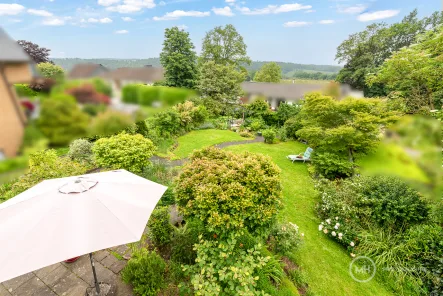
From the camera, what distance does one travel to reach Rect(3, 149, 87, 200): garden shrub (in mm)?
5395

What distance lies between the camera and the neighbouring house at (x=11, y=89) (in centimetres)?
259

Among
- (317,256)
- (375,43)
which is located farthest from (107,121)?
(375,43)

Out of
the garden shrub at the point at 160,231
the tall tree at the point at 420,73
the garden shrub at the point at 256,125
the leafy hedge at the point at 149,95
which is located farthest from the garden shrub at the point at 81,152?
the garden shrub at the point at 256,125

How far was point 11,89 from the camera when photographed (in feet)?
8.93

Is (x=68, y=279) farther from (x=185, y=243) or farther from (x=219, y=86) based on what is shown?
(x=219, y=86)

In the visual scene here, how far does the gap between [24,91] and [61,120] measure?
0.58 metres

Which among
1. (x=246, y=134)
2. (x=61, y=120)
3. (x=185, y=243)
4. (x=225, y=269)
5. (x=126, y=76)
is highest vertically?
(x=126, y=76)

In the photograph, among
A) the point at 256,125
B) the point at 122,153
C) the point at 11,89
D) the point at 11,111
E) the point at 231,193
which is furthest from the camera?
the point at 256,125

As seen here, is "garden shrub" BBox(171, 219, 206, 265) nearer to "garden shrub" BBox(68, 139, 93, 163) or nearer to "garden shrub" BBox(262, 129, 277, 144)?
"garden shrub" BBox(68, 139, 93, 163)

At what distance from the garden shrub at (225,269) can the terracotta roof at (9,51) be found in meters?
3.66

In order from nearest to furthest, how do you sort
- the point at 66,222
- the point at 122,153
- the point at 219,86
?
1. the point at 66,222
2. the point at 122,153
3. the point at 219,86

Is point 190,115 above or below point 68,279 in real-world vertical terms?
above

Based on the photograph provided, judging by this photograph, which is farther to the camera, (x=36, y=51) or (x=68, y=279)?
(x=68, y=279)

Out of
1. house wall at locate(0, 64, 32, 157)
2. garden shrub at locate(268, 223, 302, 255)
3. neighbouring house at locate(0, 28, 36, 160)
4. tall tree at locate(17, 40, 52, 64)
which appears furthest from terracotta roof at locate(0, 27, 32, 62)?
garden shrub at locate(268, 223, 302, 255)
